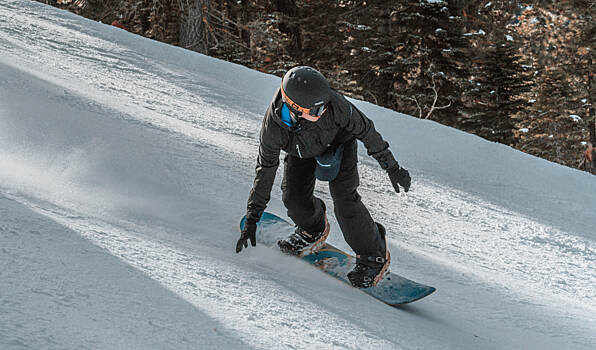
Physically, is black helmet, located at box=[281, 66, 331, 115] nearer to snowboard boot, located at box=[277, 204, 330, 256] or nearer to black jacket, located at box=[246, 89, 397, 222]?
black jacket, located at box=[246, 89, 397, 222]

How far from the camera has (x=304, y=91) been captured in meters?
3.05

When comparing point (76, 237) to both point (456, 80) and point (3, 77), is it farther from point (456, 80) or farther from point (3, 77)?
point (456, 80)

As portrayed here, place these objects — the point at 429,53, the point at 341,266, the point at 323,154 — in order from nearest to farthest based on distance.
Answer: the point at 323,154
the point at 341,266
the point at 429,53

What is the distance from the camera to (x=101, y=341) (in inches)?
71.0

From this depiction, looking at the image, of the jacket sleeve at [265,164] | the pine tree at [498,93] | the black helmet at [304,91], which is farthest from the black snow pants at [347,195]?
the pine tree at [498,93]

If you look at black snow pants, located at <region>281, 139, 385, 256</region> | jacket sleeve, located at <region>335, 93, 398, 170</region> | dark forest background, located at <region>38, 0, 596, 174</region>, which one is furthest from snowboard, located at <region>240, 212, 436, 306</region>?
dark forest background, located at <region>38, 0, 596, 174</region>

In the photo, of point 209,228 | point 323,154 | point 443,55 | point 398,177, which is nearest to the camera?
point 323,154

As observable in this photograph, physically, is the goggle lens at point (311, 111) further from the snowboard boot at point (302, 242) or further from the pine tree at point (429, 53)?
the pine tree at point (429, 53)

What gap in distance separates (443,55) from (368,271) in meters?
17.1

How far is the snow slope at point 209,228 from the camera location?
2.15 metres

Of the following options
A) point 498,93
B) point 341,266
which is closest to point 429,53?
point 498,93

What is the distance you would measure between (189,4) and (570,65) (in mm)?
16984

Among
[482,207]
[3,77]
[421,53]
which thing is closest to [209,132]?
[3,77]

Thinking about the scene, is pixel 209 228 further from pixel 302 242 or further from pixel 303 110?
pixel 303 110
